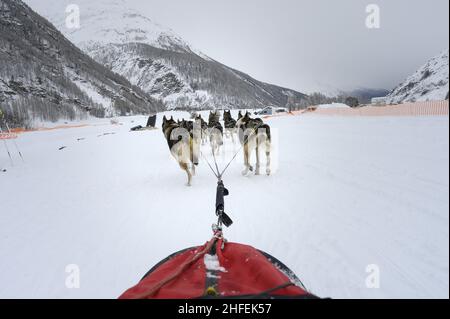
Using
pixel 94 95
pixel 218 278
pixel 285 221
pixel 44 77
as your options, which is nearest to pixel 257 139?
pixel 285 221

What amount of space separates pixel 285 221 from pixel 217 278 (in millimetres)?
2633

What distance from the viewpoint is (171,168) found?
29.1 feet

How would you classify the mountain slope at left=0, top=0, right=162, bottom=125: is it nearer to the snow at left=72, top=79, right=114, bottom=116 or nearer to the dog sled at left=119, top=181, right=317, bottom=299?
the snow at left=72, top=79, right=114, bottom=116

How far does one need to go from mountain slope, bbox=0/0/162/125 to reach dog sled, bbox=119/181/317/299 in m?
54.4

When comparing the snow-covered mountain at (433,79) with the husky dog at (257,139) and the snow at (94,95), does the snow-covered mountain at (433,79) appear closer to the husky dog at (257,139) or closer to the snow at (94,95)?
the husky dog at (257,139)

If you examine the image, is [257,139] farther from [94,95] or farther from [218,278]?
[94,95]

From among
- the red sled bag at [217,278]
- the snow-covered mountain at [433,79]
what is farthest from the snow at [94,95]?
the snow-covered mountain at [433,79]

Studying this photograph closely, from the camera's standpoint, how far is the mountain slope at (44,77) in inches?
2009

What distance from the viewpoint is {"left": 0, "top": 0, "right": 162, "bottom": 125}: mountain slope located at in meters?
51.0

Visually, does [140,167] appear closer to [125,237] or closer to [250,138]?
[250,138]

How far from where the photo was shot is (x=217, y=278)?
1.60 meters

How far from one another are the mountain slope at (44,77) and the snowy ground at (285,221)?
5000cm

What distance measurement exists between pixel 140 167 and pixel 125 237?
5.71m
